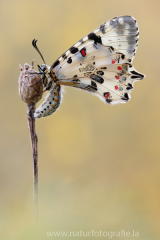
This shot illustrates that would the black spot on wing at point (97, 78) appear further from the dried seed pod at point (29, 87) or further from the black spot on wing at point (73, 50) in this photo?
the dried seed pod at point (29, 87)

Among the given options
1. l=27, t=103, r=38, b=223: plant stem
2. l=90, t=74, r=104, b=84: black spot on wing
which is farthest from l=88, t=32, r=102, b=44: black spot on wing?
l=27, t=103, r=38, b=223: plant stem

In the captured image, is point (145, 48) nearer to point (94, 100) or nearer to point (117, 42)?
point (94, 100)

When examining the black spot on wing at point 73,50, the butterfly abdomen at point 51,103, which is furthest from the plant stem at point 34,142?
the black spot on wing at point 73,50

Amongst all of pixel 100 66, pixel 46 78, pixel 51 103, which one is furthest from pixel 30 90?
pixel 100 66

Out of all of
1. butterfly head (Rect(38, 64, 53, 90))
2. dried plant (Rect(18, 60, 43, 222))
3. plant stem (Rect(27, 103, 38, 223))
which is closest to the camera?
plant stem (Rect(27, 103, 38, 223))

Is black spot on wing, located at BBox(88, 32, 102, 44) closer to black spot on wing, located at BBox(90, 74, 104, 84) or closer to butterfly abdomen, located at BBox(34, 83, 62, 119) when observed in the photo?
black spot on wing, located at BBox(90, 74, 104, 84)

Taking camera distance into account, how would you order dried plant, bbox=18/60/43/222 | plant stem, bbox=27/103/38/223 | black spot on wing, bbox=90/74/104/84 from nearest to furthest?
plant stem, bbox=27/103/38/223 → dried plant, bbox=18/60/43/222 → black spot on wing, bbox=90/74/104/84

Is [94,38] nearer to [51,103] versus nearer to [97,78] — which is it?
[97,78]

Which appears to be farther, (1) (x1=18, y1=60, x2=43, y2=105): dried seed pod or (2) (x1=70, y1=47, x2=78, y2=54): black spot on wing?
(2) (x1=70, y1=47, x2=78, y2=54): black spot on wing
